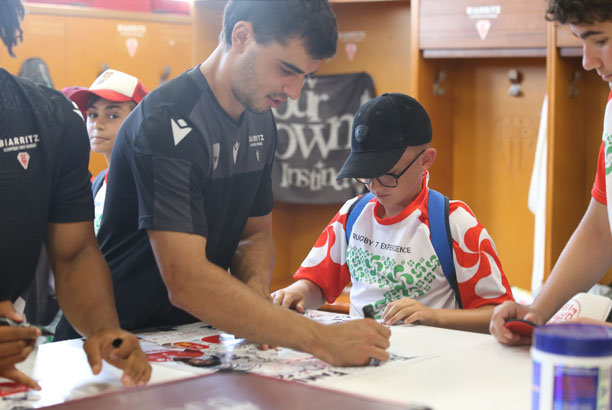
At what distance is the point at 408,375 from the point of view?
1.34 meters

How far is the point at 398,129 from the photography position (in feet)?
7.04

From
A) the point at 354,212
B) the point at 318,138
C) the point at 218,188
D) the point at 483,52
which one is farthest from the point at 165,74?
the point at 218,188

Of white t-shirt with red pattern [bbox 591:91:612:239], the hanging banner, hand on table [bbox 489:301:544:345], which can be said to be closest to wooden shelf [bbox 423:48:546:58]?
the hanging banner

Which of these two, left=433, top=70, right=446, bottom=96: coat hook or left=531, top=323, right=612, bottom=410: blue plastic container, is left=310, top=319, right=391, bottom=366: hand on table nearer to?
left=531, top=323, right=612, bottom=410: blue plastic container

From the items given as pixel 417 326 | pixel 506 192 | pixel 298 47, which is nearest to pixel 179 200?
pixel 298 47

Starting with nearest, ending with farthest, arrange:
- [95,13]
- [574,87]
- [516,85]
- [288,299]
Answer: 1. [288,299]
2. [574,87]
3. [516,85]
4. [95,13]

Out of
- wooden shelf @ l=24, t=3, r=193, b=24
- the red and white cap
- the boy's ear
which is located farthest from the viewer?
wooden shelf @ l=24, t=3, r=193, b=24

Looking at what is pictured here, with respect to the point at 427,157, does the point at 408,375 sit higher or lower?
lower

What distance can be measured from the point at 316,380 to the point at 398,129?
1.02 meters

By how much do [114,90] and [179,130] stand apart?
1570 millimetres

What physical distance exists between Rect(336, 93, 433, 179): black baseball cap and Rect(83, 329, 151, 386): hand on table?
3.06 feet

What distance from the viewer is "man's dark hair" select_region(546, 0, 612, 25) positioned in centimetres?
151

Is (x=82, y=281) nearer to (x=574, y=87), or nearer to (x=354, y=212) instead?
(x=354, y=212)

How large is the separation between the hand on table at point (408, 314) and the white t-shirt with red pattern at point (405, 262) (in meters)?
0.20
